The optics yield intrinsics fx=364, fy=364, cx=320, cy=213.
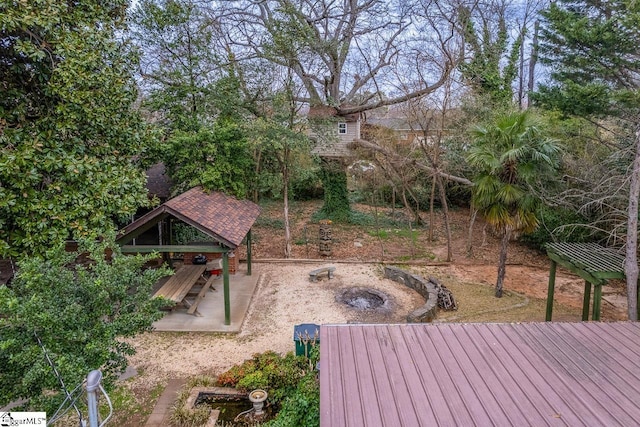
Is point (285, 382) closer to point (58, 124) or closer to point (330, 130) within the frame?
point (58, 124)

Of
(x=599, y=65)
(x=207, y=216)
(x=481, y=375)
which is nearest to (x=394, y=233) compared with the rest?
(x=599, y=65)

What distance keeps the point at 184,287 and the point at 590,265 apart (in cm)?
938

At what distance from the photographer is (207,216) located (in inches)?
359

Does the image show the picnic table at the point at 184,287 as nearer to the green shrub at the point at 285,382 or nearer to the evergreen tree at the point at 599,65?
the green shrub at the point at 285,382

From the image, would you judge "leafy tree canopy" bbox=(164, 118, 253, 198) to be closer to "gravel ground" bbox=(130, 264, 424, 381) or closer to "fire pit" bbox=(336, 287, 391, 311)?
"gravel ground" bbox=(130, 264, 424, 381)

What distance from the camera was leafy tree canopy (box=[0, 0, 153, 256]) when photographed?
6309 millimetres

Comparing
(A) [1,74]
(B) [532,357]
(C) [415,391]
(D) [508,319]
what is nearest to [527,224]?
(D) [508,319]

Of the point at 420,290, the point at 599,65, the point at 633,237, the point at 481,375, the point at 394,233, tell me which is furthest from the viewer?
the point at 394,233

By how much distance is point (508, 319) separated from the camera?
921 cm

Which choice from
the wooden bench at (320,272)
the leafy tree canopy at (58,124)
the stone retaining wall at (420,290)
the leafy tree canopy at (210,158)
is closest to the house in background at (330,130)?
the leafy tree canopy at (210,158)

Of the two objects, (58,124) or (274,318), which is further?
(274,318)

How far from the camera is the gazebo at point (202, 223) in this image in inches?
331

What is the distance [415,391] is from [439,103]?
40.0 feet

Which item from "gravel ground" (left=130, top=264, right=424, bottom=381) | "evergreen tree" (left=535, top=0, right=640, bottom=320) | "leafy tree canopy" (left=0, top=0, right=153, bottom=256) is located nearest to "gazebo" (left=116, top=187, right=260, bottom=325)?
"leafy tree canopy" (left=0, top=0, right=153, bottom=256)
